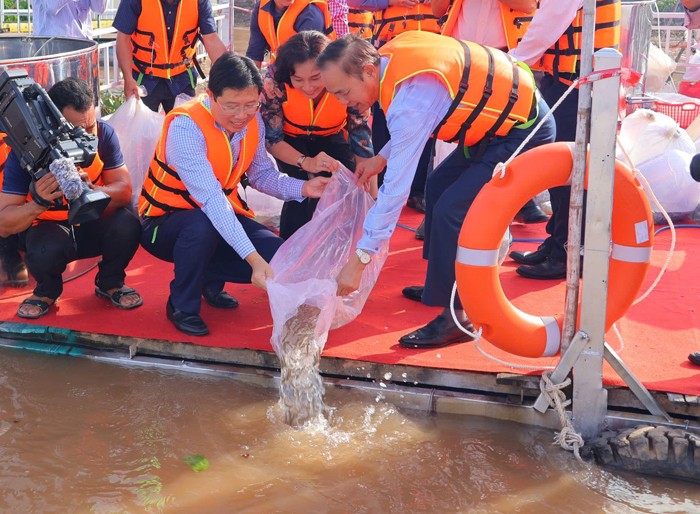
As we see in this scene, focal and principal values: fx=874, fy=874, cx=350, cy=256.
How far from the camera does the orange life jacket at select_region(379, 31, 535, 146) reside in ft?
9.93

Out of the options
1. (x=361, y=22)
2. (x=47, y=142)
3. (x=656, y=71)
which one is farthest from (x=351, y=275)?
(x=656, y=71)

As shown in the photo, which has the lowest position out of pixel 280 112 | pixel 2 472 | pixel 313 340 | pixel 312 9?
pixel 2 472

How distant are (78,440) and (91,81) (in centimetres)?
203

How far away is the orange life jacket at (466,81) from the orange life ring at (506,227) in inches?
13.7

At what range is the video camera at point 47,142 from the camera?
3270 millimetres

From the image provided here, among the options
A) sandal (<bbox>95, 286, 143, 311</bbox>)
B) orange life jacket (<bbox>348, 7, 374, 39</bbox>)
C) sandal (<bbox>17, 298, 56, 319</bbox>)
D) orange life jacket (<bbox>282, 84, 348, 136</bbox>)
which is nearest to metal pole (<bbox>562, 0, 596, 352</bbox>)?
orange life jacket (<bbox>282, 84, 348, 136</bbox>)

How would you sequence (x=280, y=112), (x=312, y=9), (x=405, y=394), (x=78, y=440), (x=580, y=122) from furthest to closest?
(x=312, y=9) < (x=280, y=112) < (x=405, y=394) < (x=78, y=440) < (x=580, y=122)

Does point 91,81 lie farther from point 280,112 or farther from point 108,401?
point 108,401

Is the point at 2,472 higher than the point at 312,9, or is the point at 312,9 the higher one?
the point at 312,9

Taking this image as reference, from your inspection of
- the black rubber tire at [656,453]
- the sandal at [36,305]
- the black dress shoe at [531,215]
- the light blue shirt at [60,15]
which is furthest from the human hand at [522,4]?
the light blue shirt at [60,15]

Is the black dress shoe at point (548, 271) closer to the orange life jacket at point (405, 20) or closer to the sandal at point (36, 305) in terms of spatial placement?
the orange life jacket at point (405, 20)

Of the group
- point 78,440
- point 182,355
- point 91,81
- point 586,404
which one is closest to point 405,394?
point 586,404

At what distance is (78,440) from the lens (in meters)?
3.01

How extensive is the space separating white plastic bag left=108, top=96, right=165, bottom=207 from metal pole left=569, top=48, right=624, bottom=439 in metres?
2.47
